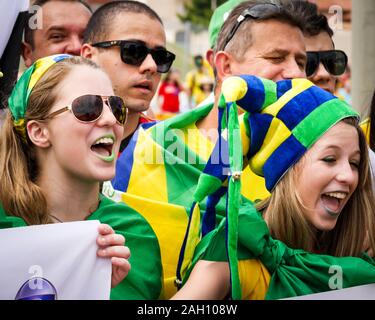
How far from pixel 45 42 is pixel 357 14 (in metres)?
2.64

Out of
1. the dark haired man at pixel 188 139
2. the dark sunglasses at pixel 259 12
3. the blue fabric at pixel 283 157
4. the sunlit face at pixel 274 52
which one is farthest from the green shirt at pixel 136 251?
the dark sunglasses at pixel 259 12

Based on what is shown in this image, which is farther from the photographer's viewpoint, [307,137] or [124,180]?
[124,180]

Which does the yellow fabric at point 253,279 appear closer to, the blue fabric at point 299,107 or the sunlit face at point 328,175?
the sunlit face at point 328,175

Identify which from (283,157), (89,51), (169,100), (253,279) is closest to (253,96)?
(283,157)

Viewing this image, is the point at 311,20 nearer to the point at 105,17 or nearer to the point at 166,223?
the point at 105,17

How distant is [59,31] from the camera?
160 inches

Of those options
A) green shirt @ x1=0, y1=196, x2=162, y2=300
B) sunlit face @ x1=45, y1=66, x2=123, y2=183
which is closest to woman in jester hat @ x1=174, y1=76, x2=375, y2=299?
green shirt @ x1=0, y1=196, x2=162, y2=300

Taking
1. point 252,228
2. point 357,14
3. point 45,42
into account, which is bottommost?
point 252,228

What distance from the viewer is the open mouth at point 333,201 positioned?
8.47 ft

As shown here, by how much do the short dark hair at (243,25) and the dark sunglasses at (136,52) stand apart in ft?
1.16

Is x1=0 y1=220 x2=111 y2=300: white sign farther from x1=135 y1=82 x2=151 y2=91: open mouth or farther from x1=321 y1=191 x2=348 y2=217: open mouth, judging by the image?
x1=135 y1=82 x2=151 y2=91: open mouth
